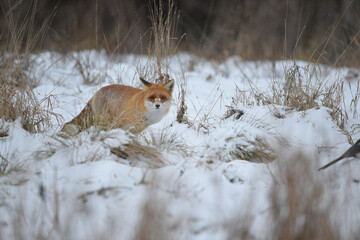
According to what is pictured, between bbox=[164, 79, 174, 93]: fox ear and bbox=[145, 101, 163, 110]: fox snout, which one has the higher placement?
bbox=[164, 79, 174, 93]: fox ear

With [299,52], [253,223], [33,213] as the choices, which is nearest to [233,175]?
[253,223]

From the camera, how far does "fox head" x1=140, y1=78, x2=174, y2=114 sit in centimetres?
393

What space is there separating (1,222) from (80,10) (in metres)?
9.23

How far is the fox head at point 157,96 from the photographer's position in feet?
12.9

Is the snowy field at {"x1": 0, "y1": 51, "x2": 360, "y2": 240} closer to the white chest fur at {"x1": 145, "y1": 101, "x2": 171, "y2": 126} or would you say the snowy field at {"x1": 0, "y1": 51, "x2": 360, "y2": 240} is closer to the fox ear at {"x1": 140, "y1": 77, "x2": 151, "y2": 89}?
the white chest fur at {"x1": 145, "y1": 101, "x2": 171, "y2": 126}

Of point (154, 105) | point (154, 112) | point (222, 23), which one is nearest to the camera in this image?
point (154, 105)

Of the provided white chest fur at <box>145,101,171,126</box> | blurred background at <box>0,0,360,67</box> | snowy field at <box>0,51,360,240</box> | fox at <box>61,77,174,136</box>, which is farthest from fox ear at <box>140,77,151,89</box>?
blurred background at <box>0,0,360,67</box>

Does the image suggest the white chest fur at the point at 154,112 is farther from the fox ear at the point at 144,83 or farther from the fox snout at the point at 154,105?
the fox ear at the point at 144,83

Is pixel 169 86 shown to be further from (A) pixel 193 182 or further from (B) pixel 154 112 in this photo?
(A) pixel 193 182

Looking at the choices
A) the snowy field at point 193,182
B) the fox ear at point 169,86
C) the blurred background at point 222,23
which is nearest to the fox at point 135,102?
the fox ear at point 169,86

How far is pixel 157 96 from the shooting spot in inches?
156

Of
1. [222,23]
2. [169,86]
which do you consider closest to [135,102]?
[169,86]

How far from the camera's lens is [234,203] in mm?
2164

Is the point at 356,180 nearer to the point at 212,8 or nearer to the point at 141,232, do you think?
the point at 141,232
